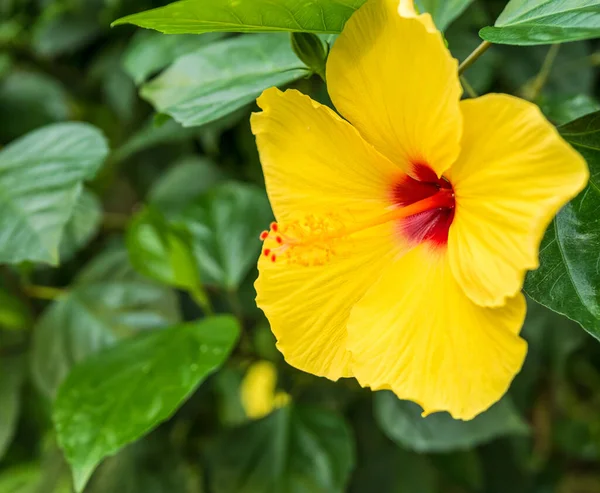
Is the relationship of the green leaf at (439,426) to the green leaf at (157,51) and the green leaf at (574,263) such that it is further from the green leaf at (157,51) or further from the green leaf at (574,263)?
the green leaf at (157,51)

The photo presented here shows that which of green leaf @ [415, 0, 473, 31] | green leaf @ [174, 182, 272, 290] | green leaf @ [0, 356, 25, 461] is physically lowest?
green leaf @ [0, 356, 25, 461]

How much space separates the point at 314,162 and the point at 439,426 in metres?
0.64

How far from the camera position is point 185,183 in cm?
127

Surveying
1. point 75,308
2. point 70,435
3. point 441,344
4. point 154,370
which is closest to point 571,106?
point 441,344

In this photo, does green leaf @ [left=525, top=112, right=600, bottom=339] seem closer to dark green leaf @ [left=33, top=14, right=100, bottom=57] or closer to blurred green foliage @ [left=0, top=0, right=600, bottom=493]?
blurred green foliage @ [left=0, top=0, right=600, bottom=493]

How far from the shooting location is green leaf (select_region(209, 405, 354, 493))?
0.96 m

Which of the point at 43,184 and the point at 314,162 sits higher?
the point at 314,162

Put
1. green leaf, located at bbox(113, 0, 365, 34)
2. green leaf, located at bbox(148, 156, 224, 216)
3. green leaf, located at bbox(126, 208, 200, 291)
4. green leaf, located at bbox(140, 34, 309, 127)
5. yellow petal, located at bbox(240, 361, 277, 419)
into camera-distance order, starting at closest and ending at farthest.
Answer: green leaf, located at bbox(113, 0, 365, 34) → green leaf, located at bbox(140, 34, 309, 127) → green leaf, located at bbox(126, 208, 200, 291) → green leaf, located at bbox(148, 156, 224, 216) → yellow petal, located at bbox(240, 361, 277, 419)

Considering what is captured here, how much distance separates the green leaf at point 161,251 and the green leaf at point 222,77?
0.67ft

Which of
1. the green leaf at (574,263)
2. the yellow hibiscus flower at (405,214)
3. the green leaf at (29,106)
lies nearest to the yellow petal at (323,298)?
the yellow hibiscus flower at (405,214)

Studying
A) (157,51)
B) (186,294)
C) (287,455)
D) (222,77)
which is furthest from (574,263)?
(186,294)

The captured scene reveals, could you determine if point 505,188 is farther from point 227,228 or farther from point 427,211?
point 227,228

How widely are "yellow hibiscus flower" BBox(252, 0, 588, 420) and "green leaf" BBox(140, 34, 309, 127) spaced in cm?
14

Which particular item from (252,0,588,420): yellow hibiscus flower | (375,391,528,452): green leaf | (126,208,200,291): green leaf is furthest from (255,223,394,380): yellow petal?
(375,391,528,452): green leaf
